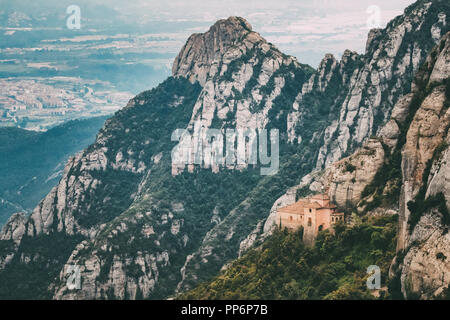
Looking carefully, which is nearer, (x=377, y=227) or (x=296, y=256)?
(x=377, y=227)

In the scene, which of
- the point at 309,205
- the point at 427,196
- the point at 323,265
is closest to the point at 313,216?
the point at 309,205

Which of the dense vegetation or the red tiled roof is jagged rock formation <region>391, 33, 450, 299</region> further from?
the red tiled roof

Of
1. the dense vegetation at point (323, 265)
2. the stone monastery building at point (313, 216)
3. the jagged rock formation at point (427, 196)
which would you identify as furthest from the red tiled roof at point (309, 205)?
the jagged rock formation at point (427, 196)

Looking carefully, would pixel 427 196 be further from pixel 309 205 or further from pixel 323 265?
pixel 309 205

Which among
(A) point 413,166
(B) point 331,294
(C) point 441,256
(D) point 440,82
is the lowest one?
(B) point 331,294

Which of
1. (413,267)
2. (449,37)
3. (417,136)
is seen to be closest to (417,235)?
(413,267)

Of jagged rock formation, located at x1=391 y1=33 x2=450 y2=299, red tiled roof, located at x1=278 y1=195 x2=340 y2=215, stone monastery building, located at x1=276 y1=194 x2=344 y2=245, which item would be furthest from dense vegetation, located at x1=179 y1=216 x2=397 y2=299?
jagged rock formation, located at x1=391 y1=33 x2=450 y2=299
